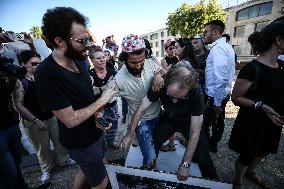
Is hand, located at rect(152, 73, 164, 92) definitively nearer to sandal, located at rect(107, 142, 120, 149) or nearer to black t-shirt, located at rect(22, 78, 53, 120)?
black t-shirt, located at rect(22, 78, 53, 120)

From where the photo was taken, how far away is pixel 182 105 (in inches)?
101

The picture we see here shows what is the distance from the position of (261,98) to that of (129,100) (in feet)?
5.03

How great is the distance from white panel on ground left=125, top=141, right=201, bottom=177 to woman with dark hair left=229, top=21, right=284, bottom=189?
0.77m

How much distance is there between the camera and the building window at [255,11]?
26.9 metres

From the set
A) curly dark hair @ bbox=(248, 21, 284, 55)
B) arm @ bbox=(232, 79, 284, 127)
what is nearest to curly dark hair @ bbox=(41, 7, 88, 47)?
arm @ bbox=(232, 79, 284, 127)

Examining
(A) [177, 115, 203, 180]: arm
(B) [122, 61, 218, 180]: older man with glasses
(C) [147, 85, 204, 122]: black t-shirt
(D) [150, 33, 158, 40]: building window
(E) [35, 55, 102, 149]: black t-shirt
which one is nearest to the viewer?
(E) [35, 55, 102, 149]: black t-shirt

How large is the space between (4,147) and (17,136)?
391 mm

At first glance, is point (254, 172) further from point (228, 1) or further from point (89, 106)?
point (228, 1)

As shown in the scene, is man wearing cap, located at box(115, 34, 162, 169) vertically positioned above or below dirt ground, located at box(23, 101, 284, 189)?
above

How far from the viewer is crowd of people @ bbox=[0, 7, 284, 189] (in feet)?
6.12

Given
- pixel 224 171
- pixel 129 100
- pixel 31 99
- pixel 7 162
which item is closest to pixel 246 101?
pixel 129 100

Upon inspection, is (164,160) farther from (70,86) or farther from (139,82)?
(70,86)

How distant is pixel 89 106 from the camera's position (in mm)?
1931

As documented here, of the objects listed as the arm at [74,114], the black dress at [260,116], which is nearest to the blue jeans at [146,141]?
the arm at [74,114]
